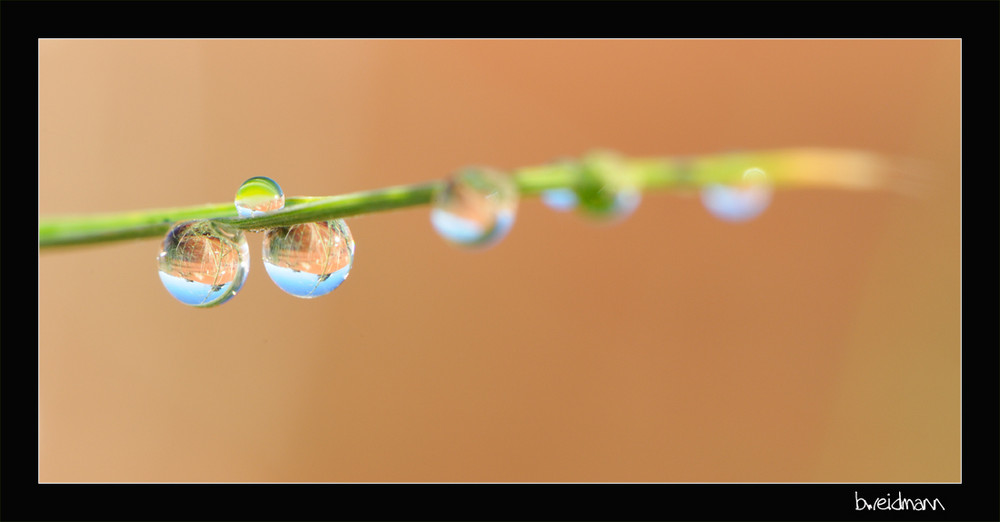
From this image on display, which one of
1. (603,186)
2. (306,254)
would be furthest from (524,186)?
(306,254)

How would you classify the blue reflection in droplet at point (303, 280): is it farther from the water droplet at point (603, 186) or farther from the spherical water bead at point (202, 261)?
the water droplet at point (603, 186)

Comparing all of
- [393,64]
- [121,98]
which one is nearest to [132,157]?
[121,98]

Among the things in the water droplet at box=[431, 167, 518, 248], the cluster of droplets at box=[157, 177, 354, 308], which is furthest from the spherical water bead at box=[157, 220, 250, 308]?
the water droplet at box=[431, 167, 518, 248]

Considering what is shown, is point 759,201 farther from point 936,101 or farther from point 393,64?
point 936,101

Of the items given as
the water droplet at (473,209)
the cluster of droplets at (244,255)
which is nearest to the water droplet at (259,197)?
the cluster of droplets at (244,255)

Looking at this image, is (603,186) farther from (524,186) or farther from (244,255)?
(244,255)

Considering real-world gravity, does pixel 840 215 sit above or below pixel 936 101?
below

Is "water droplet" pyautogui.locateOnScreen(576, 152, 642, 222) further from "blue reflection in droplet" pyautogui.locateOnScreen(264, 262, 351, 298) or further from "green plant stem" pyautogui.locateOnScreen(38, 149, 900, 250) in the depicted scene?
"blue reflection in droplet" pyautogui.locateOnScreen(264, 262, 351, 298)
